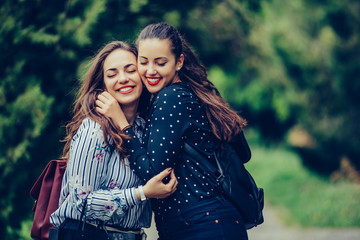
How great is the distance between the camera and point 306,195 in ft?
35.9

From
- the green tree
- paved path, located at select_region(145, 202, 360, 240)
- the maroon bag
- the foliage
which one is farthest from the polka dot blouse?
paved path, located at select_region(145, 202, 360, 240)

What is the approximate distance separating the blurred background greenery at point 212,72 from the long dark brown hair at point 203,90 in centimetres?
62

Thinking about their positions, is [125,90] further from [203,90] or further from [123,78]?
[203,90]

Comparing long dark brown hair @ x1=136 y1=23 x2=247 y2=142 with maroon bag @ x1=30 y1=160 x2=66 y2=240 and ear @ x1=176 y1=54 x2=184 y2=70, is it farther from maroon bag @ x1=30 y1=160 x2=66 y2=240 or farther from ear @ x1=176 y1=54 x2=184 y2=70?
maroon bag @ x1=30 y1=160 x2=66 y2=240

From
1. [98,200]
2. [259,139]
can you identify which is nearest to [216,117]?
[98,200]

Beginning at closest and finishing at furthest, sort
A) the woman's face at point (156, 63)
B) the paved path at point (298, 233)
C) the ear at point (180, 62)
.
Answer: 1. the woman's face at point (156, 63)
2. the ear at point (180, 62)
3. the paved path at point (298, 233)

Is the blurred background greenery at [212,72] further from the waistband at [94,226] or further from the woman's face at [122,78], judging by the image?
the waistband at [94,226]

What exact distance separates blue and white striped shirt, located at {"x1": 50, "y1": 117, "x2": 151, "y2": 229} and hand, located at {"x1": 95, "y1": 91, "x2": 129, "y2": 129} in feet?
0.36

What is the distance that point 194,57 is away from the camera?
3168mm

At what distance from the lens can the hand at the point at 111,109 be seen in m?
2.83

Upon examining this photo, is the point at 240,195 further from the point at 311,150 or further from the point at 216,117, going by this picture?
the point at 311,150

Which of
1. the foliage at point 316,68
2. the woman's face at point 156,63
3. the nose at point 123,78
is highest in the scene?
the foliage at point 316,68

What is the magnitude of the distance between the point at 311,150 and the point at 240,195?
10.9 metres

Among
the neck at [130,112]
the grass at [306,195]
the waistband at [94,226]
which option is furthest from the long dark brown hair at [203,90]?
the grass at [306,195]
